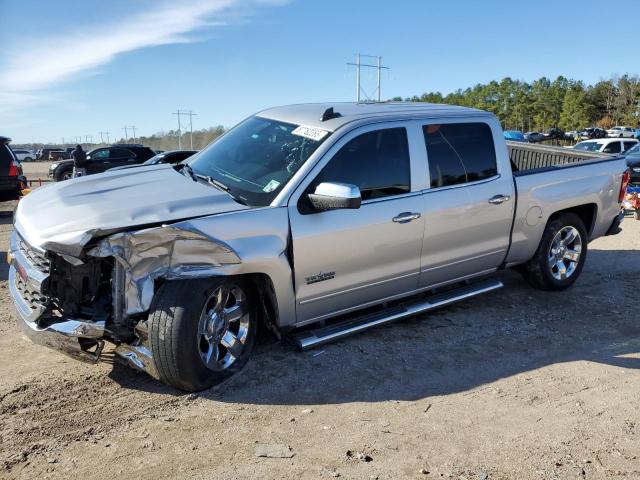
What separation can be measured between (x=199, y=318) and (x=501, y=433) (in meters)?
1.98

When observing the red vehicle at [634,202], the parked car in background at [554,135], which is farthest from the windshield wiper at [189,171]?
the parked car in background at [554,135]

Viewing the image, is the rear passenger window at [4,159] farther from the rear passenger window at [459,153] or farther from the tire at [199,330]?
the rear passenger window at [459,153]

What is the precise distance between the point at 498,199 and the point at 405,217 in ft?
3.92

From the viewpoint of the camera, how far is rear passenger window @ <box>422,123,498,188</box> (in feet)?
15.7

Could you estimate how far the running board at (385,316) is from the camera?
4.20 meters

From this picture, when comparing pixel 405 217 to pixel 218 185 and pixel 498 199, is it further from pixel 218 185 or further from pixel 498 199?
pixel 218 185

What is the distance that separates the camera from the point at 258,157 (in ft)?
14.6

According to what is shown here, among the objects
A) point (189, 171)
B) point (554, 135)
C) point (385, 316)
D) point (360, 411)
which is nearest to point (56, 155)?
point (554, 135)

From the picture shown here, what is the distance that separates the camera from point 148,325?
348cm

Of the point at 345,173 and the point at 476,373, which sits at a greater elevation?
the point at 345,173

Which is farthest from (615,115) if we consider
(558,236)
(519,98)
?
(558,236)

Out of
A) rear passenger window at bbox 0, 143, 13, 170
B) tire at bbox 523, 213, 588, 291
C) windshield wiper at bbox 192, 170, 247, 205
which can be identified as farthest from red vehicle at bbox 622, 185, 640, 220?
rear passenger window at bbox 0, 143, 13, 170

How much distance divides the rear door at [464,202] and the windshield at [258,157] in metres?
→ 1.12

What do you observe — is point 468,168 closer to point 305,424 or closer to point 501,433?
point 501,433
